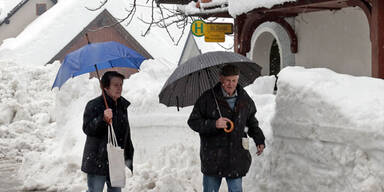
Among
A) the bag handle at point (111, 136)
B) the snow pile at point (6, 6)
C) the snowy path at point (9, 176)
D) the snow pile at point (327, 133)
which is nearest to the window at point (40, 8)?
the snow pile at point (6, 6)

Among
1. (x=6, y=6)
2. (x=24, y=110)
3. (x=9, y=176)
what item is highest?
(x=6, y=6)

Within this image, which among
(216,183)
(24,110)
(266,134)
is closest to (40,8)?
(24,110)

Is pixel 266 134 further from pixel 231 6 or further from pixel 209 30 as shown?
pixel 209 30

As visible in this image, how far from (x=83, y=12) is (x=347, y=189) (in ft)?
79.2

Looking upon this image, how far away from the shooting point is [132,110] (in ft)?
29.3

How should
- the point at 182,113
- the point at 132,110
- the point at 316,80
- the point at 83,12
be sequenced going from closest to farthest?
the point at 316,80, the point at 182,113, the point at 132,110, the point at 83,12

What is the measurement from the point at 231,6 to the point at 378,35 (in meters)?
3.50

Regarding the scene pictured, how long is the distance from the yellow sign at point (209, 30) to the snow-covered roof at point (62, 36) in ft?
44.1

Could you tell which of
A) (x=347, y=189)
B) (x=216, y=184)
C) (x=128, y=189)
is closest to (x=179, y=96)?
(x=216, y=184)

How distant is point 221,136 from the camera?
4383mm

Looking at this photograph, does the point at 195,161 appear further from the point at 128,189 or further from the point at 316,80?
the point at 316,80

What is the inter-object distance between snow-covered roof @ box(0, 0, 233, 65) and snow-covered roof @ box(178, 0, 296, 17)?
12.9 meters

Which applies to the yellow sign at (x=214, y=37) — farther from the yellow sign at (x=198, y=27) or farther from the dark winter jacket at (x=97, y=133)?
the dark winter jacket at (x=97, y=133)

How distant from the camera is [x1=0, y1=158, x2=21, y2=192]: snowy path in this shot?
8062 millimetres
